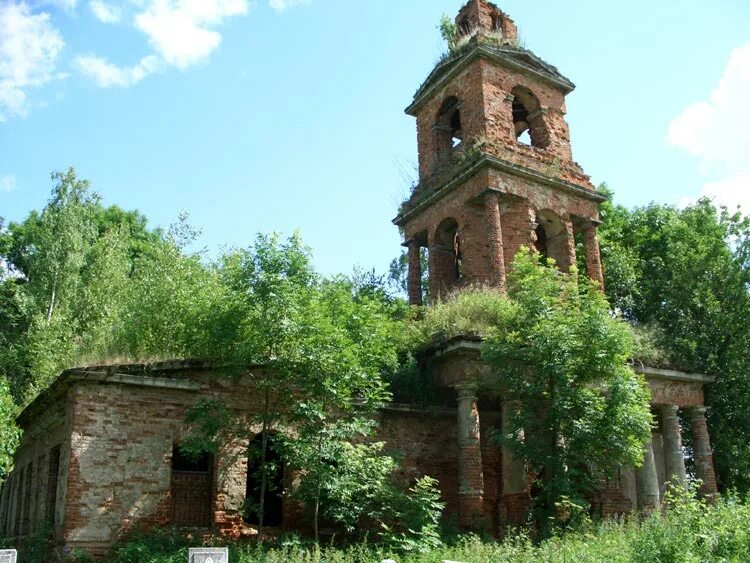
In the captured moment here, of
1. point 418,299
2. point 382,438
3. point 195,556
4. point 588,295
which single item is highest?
point 418,299

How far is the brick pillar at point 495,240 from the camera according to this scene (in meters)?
17.1

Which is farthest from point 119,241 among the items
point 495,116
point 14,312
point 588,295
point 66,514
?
point 588,295

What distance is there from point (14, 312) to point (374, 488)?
63.1 feet

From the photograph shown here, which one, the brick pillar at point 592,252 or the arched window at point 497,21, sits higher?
the arched window at point 497,21

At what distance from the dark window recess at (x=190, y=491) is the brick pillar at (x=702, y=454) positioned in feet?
36.6

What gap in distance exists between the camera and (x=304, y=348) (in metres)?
12.0

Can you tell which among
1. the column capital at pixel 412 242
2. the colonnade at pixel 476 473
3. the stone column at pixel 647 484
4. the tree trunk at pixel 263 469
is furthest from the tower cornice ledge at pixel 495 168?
the tree trunk at pixel 263 469

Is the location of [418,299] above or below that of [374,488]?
above

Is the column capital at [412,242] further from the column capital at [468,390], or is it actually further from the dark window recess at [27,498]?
the dark window recess at [27,498]

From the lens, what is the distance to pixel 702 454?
17109 mm

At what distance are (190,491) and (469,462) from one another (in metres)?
5.18

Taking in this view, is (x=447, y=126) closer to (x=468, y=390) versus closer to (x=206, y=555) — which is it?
(x=468, y=390)

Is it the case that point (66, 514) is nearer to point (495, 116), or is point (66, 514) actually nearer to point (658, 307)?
point (495, 116)

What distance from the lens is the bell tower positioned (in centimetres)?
1798
